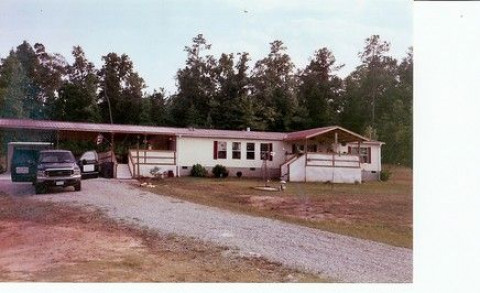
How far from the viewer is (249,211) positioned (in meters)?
9.94

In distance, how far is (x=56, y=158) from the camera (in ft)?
34.0

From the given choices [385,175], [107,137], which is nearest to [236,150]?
[107,137]

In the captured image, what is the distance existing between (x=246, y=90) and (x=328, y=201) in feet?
9.84

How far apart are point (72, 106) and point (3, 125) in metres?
1.32

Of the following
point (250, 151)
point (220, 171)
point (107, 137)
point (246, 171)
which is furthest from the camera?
point (220, 171)

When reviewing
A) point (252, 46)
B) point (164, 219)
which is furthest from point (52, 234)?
point (252, 46)

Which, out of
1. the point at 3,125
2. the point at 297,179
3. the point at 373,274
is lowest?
the point at 373,274

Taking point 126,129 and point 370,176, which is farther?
point 126,129

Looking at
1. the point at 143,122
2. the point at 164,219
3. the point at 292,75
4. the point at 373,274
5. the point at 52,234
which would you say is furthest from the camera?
the point at 143,122

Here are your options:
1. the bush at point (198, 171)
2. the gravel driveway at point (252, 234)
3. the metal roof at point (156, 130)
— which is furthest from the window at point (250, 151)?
the gravel driveway at point (252, 234)

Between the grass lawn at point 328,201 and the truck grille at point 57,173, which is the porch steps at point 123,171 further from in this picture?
the truck grille at point 57,173

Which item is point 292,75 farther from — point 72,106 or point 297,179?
point 72,106

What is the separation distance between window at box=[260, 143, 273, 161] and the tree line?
36.7 inches

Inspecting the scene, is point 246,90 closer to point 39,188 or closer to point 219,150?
point 219,150
